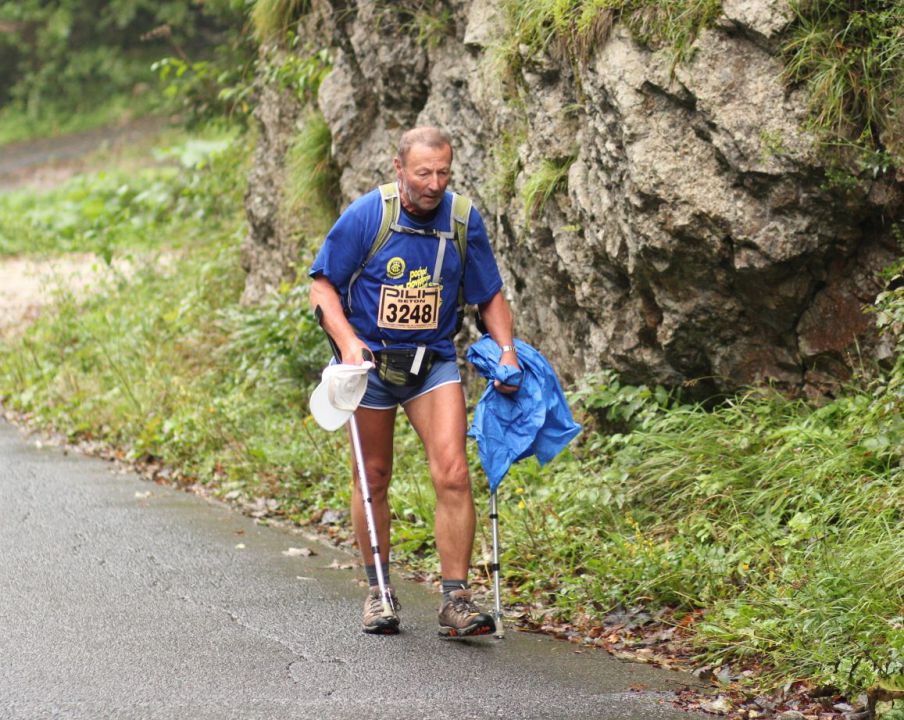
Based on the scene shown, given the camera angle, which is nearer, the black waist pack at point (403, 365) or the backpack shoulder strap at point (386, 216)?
the backpack shoulder strap at point (386, 216)

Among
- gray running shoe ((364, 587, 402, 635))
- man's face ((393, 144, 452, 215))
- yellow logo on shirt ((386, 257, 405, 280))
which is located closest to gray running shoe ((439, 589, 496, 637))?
gray running shoe ((364, 587, 402, 635))

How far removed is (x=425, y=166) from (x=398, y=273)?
54 cm

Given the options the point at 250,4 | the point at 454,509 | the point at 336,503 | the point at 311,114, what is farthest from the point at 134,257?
the point at 454,509

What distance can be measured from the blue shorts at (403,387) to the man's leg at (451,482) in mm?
60

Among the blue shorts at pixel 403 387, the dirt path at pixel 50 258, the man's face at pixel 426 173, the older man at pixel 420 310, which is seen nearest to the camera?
the man's face at pixel 426 173

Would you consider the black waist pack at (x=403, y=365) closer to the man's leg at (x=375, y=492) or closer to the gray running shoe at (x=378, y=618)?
the man's leg at (x=375, y=492)

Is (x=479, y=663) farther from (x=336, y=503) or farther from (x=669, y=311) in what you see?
(x=336, y=503)

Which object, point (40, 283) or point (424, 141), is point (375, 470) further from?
point (40, 283)

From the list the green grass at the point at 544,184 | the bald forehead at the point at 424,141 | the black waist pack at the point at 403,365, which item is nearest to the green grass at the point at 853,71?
the green grass at the point at 544,184

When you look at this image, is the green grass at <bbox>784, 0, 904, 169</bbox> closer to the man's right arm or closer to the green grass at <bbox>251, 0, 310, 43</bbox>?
the man's right arm

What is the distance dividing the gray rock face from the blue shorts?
188 centimetres

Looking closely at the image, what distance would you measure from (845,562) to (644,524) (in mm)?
1589

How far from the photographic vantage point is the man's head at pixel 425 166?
5.80m

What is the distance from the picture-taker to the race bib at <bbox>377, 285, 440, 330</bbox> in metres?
6.03
